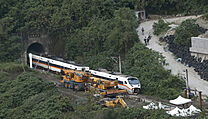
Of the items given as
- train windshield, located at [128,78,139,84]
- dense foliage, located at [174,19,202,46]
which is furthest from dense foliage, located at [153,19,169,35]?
train windshield, located at [128,78,139,84]

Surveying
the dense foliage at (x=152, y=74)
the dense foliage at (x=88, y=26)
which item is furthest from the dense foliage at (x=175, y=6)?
the dense foliage at (x=152, y=74)

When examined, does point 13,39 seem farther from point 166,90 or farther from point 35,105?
point 166,90

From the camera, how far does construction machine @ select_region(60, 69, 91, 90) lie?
41.5m

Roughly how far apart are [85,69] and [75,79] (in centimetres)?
317

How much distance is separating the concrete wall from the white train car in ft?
39.3

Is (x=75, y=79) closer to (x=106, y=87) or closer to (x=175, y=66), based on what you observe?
(x=106, y=87)

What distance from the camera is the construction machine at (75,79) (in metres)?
41.5

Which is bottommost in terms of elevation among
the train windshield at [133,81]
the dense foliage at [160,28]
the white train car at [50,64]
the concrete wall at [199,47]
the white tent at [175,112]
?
the white tent at [175,112]

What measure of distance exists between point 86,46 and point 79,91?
39.7 ft

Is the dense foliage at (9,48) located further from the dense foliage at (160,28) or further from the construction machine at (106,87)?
the dense foliage at (160,28)

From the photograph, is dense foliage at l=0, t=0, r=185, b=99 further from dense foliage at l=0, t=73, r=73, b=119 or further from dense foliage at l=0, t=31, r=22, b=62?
dense foliage at l=0, t=73, r=73, b=119

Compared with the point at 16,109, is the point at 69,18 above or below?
above

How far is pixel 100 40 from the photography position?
169 ft

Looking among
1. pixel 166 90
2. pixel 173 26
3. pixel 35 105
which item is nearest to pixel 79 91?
pixel 35 105
